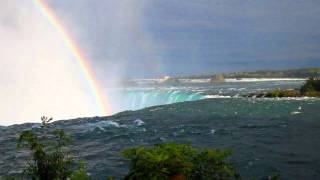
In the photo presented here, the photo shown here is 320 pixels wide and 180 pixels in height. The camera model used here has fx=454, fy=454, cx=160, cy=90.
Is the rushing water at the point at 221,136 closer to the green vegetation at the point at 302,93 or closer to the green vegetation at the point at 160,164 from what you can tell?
the green vegetation at the point at 160,164

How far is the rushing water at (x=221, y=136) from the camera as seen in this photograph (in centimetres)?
2252

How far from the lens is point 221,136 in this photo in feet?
103

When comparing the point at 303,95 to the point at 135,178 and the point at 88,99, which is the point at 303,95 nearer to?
the point at 88,99

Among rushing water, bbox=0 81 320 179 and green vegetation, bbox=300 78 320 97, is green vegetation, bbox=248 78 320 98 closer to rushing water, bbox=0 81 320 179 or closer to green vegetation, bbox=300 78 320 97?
green vegetation, bbox=300 78 320 97

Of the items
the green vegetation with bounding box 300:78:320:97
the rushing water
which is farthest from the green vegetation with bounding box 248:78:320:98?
the rushing water

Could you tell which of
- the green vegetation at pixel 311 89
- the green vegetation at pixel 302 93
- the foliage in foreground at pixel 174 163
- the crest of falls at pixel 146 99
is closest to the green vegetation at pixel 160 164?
the foliage in foreground at pixel 174 163

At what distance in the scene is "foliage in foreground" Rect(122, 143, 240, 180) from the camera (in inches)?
276

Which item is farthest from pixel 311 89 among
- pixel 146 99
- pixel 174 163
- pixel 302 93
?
pixel 174 163

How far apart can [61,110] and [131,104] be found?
12246 mm

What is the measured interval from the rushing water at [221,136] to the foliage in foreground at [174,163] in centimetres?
1211

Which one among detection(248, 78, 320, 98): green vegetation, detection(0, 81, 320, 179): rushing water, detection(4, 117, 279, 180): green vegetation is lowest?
detection(0, 81, 320, 179): rushing water

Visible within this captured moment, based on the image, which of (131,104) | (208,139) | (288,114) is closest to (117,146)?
(208,139)

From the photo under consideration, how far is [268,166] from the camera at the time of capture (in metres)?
21.7

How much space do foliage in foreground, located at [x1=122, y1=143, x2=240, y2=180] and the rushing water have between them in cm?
1211
